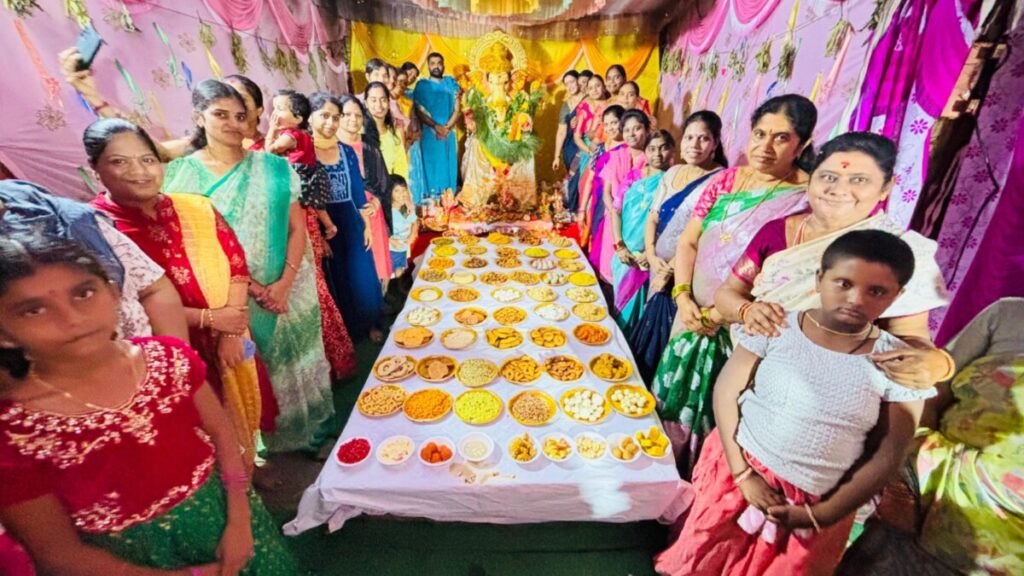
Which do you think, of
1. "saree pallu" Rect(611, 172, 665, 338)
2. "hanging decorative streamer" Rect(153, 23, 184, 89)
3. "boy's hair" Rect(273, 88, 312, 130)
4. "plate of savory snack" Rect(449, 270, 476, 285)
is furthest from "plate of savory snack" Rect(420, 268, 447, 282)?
"hanging decorative streamer" Rect(153, 23, 184, 89)

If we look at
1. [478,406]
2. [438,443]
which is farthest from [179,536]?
[478,406]

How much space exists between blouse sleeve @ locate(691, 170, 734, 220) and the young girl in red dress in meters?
1.79

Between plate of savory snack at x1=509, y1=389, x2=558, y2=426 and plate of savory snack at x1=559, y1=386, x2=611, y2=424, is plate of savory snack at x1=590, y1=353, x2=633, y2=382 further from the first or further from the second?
plate of savory snack at x1=509, y1=389, x2=558, y2=426

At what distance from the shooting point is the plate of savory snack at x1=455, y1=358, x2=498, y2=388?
192 cm

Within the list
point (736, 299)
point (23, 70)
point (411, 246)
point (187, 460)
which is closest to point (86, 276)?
point (187, 460)

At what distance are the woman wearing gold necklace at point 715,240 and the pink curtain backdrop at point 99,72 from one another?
9.37 feet

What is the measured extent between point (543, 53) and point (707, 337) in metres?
6.09

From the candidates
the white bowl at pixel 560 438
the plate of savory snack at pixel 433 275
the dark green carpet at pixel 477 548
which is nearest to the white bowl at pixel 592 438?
the white bowl at pixel 560 438

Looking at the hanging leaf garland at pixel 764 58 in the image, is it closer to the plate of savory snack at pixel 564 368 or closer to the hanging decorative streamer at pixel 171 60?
the plate of savory snack at pixel 564 368

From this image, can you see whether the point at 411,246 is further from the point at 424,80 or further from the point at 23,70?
the point at 23,70

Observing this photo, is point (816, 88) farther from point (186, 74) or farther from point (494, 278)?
point (186, 74)

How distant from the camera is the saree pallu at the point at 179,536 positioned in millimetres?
939

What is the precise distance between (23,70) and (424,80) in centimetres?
429

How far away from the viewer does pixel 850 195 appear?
913mm
